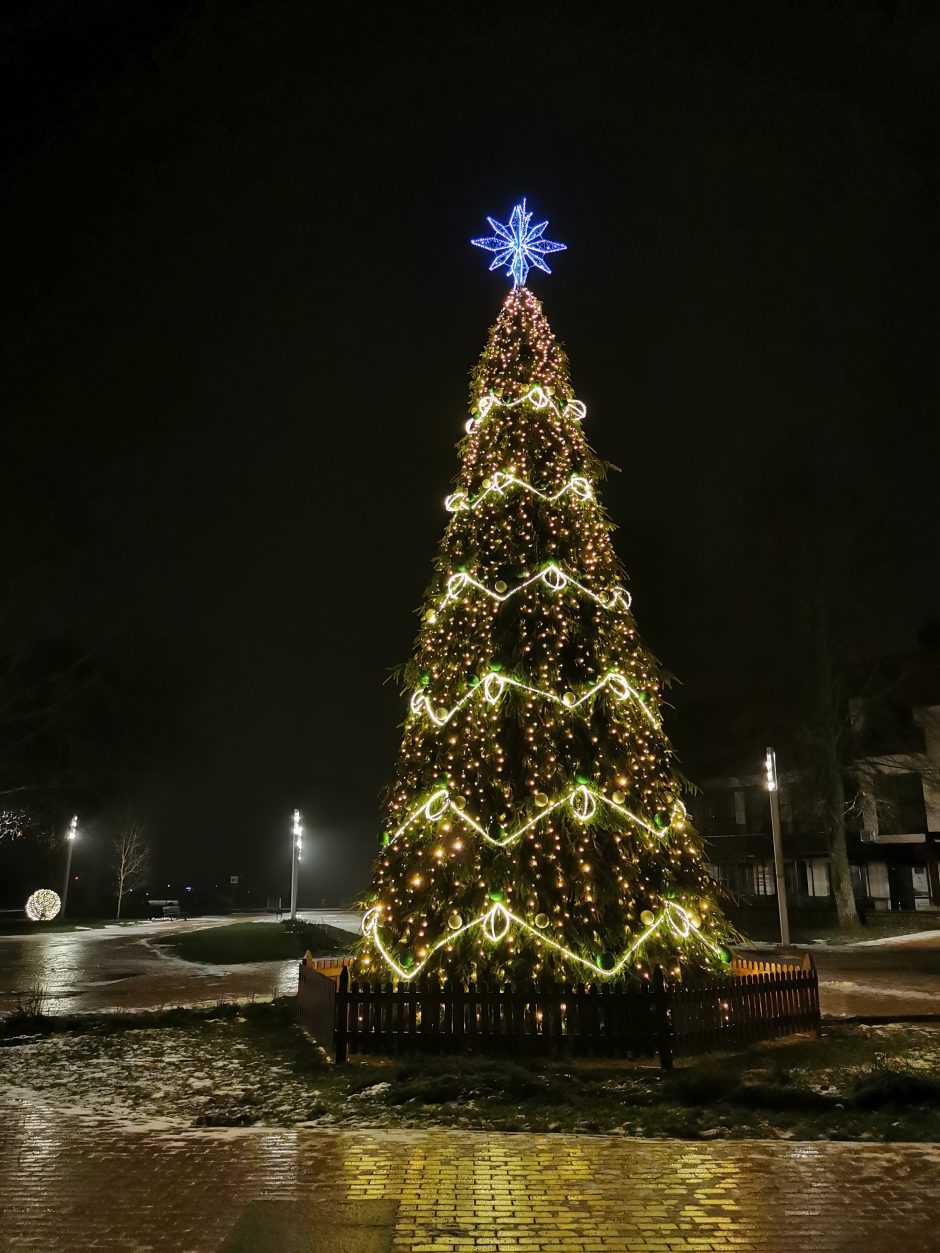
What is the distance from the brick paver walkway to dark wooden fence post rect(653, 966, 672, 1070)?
9.32 ft

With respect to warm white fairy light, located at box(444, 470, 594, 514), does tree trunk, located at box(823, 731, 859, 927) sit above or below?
below

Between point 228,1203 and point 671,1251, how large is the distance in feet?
8.08

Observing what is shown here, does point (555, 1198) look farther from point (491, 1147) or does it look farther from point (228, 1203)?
point (228, 1203)

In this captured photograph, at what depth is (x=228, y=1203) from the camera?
5.40 meters

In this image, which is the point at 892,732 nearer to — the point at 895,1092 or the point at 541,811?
the point at 541,811

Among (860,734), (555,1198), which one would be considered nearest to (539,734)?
(555,1198)

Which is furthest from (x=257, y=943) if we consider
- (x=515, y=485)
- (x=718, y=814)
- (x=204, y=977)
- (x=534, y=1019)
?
(x=718, y=814)

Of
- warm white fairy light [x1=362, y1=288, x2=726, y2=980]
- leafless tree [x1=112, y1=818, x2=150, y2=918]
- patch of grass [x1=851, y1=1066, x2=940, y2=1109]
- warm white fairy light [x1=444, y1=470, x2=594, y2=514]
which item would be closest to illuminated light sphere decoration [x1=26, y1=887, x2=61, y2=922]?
leafless tree [x1=112, y1=818, x2=150, y2=918]

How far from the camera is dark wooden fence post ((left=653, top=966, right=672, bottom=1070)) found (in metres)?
9.43

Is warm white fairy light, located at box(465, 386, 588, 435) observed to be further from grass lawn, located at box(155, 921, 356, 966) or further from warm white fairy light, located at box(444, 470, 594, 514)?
grass lawn, located at box(155, 921, 356, 966)

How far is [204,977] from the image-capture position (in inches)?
766

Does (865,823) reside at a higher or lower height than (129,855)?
higher

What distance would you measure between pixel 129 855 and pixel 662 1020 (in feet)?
155

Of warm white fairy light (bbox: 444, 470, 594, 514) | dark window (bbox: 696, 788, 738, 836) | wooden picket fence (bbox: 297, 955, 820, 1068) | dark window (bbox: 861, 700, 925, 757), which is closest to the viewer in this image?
wooden picket fence (bbox: 297, 955, 820, 1068)
